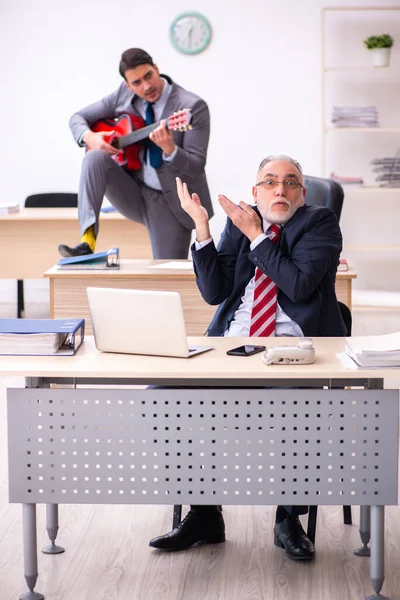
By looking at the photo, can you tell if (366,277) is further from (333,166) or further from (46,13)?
(46,13)

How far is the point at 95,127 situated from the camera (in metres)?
4.68

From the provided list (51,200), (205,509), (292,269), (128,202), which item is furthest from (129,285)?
(51,200)

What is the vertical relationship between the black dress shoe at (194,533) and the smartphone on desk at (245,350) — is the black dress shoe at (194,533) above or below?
below

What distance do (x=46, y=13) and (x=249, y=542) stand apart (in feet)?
17.5

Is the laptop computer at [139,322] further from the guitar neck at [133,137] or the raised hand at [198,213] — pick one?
the guitar neck at [133,137]

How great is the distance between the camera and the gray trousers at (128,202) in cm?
423

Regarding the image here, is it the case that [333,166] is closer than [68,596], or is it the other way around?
[68,596]

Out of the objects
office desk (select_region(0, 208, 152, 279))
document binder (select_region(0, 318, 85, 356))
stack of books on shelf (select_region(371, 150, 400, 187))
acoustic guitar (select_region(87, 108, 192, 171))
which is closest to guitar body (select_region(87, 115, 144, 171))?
acoustic guitar (select_region(87, 108, 192, 171))

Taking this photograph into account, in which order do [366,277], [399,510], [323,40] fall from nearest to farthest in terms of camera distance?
[399,510] < [323,40] < [366,277]

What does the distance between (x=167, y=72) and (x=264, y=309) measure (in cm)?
459

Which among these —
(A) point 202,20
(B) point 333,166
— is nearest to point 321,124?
(B) point 333,166

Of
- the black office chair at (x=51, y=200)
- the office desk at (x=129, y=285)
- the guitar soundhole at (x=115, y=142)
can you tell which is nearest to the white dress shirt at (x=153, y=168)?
the guitar soundhole at (x=115, y=142)

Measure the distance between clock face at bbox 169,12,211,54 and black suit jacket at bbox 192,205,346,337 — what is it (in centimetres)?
435

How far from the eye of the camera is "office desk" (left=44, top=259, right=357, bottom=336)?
154 inches
